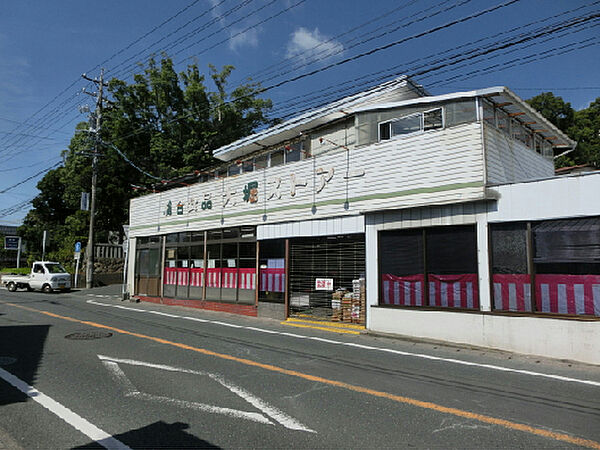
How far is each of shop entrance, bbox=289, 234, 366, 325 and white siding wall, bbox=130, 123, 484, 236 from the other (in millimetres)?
1031

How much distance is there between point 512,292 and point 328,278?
562 centimetres

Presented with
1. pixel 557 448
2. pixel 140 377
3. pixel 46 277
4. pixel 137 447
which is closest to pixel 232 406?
pixel 137 447

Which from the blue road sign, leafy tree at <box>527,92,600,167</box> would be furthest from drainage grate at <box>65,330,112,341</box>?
the blue road sign

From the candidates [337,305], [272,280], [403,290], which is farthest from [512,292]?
[272,280]

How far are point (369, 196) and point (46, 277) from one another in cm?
2311

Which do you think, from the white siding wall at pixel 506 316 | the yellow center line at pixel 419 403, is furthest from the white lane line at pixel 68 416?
the white siding wall at pixel 506 316

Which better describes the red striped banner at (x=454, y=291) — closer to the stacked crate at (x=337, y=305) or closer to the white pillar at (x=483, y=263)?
the white pillar at (x=483, y=263)

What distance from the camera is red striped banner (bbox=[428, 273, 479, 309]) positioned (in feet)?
31.8

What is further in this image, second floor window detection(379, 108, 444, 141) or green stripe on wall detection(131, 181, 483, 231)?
second floor window detection(379, 108, 444, 141)

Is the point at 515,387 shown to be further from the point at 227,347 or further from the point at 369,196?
the point at 369,196

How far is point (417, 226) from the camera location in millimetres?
10758

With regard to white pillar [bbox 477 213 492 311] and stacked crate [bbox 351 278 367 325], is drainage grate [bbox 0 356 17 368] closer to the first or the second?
stacked crate [bbox 351 278 367 325]

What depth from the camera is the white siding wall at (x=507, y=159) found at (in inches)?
397

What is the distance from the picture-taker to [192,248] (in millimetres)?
19047
